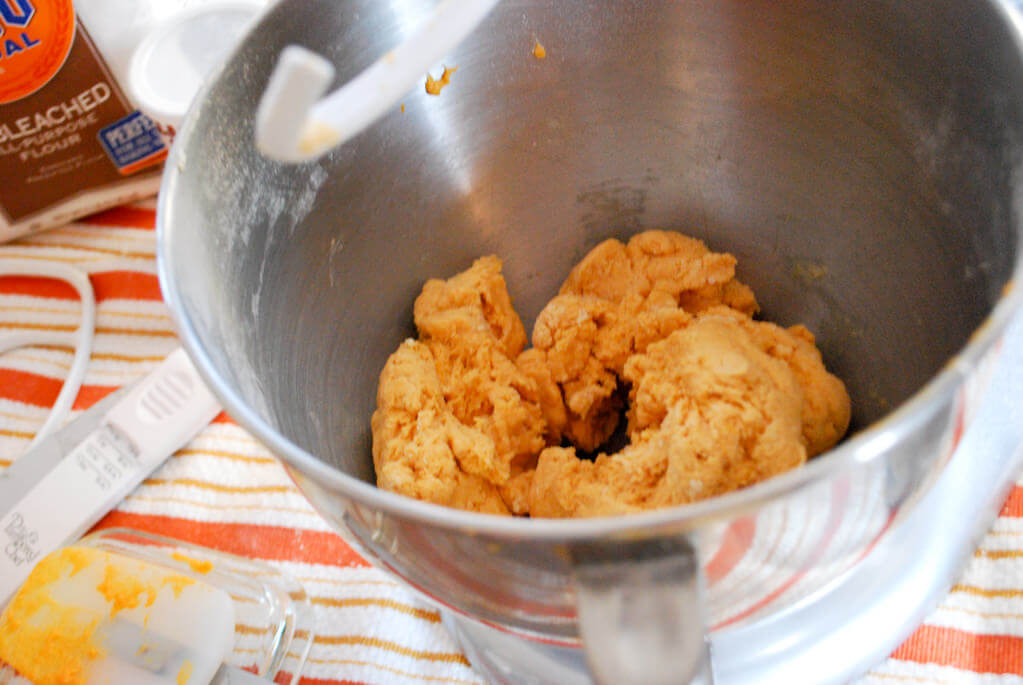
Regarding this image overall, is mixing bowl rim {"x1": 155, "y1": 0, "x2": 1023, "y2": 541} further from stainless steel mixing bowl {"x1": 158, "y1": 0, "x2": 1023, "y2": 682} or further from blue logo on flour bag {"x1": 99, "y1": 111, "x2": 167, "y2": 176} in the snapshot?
blue logo on flour bag {"x1": 99, "y1": 111, "x2": 167, "y2": 176}

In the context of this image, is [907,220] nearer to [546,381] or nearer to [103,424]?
[546,381]

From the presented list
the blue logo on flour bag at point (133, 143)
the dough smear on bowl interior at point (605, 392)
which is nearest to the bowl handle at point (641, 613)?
the dough smear on bowl interior at point (605, 392)

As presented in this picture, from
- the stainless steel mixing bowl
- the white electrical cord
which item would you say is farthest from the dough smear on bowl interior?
the white electrical cord

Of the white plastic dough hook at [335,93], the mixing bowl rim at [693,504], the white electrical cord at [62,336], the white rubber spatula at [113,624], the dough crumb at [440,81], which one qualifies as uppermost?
the white plastic dough hook at [335,93]

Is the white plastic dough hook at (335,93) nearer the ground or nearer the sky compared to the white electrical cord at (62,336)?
nearer the sky

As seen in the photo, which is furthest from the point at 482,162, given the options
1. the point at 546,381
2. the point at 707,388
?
the point at 707,388

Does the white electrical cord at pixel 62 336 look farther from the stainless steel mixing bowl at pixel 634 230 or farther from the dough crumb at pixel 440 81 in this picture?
the dough crumb at pixel 440 81

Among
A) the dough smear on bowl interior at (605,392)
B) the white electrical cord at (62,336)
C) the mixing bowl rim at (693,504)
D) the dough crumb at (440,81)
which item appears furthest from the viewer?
the white electrical cord at (62,336)
